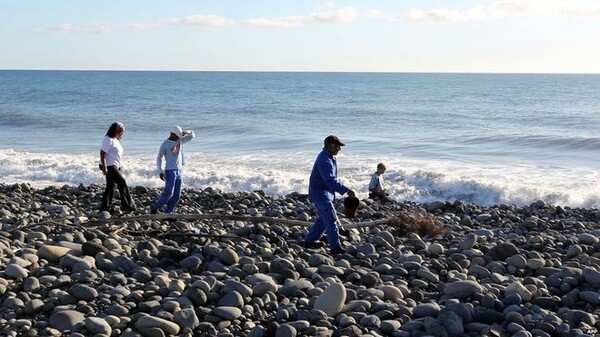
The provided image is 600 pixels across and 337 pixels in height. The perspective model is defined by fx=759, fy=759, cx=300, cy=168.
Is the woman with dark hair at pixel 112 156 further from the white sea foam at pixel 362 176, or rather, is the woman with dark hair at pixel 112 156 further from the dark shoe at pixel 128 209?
the white sea foam at pixel 362 176

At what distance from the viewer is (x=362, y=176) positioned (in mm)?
22062

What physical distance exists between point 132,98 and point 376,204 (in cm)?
5734

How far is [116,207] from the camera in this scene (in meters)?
13.1

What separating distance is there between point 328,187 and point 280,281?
171 centimetres

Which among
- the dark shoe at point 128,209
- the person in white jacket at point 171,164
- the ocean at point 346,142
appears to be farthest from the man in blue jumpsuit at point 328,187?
the ocean at point 346,142

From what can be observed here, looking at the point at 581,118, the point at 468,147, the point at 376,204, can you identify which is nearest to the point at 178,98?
the point at 581,118

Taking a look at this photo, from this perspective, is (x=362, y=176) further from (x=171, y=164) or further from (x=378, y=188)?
(x=171, y=164)

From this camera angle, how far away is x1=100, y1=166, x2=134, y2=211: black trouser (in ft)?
38.8

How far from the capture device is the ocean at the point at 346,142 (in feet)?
67.3

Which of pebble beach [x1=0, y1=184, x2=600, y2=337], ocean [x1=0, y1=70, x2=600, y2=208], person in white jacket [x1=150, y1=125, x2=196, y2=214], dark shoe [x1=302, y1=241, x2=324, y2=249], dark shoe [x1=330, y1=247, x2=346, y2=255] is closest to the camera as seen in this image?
pebble beach [x1=0, y1=184, x2=600, y2=337]

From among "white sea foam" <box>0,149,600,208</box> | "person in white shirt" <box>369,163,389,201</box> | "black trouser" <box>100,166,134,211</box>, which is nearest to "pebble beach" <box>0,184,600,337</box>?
"black trouser" <box>100,166,134,211</box>

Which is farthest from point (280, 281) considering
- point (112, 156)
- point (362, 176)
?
point (362, 176)

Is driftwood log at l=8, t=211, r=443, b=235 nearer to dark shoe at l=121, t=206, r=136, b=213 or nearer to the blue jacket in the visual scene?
the blue jacket

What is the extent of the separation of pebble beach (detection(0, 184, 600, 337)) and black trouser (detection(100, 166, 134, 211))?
2.64 feet
